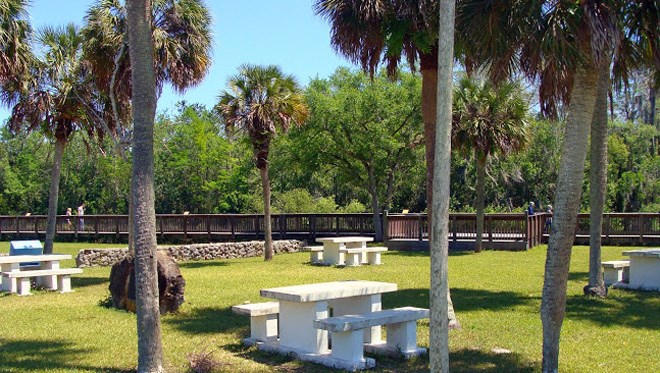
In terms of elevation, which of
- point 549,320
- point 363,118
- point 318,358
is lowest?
point 318,358

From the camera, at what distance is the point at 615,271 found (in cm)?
1568

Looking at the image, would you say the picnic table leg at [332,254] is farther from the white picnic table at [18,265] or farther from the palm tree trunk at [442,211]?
the palm tree trunk at [442,211]

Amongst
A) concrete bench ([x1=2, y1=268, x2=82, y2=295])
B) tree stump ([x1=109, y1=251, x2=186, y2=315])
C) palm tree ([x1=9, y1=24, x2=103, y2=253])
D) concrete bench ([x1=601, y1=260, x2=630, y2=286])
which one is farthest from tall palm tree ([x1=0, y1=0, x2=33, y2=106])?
concrete bench ([x1=601, y1=260, x2=630, y2=286])

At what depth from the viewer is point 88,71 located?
18.2 meters

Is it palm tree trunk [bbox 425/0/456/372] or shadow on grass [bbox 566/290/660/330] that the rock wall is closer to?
shadow on grass [bbox 566/290/660/330]

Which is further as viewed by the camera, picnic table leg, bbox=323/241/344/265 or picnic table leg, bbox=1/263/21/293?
picnic table leg, bbox=323/241/344/265

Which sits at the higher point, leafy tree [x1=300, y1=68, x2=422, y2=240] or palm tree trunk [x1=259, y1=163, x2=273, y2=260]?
leafy tree [x1=300, y1=68, x2=422, y2=240]

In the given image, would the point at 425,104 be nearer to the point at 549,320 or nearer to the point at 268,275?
the point at 549,320

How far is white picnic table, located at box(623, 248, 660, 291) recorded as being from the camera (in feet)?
48.1

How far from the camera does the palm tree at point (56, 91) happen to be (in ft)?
59.5

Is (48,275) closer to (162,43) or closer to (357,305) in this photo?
(162,43)

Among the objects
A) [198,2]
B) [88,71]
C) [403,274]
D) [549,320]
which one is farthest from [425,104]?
[88,71]

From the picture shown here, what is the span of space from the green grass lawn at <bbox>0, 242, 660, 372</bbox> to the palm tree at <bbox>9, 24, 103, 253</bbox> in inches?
173

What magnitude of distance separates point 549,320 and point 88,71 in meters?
14.2
